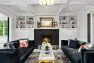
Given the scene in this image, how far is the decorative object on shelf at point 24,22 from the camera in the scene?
12484 mm

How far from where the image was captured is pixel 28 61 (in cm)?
654

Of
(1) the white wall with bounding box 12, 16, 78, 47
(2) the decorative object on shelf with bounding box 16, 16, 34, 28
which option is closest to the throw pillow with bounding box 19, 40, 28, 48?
(1) the white wall with bounding box 12, 16, 78, 47

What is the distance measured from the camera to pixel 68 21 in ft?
41.1

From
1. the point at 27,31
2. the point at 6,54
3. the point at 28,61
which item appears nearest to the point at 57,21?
the point at 27,31

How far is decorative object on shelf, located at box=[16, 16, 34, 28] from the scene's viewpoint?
12484 millimetres

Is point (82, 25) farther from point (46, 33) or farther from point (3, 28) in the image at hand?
point (3, 28)

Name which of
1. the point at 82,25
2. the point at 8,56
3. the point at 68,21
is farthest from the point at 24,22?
the point at 8,56

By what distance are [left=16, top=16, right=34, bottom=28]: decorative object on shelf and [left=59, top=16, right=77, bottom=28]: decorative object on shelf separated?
2.24 meters

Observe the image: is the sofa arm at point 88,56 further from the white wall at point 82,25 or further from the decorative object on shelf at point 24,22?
the decorative object on shelf at point 24,22

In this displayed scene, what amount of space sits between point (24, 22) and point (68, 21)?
11.2 feet

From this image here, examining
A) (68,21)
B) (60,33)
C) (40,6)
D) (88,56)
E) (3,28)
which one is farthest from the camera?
(68,21)

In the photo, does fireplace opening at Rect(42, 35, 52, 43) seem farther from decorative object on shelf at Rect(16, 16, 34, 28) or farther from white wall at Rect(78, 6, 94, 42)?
white wall at Rect(78, 6, 94, 42)

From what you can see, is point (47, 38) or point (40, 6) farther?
point (47, 38)

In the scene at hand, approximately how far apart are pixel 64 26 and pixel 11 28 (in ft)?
13.1
